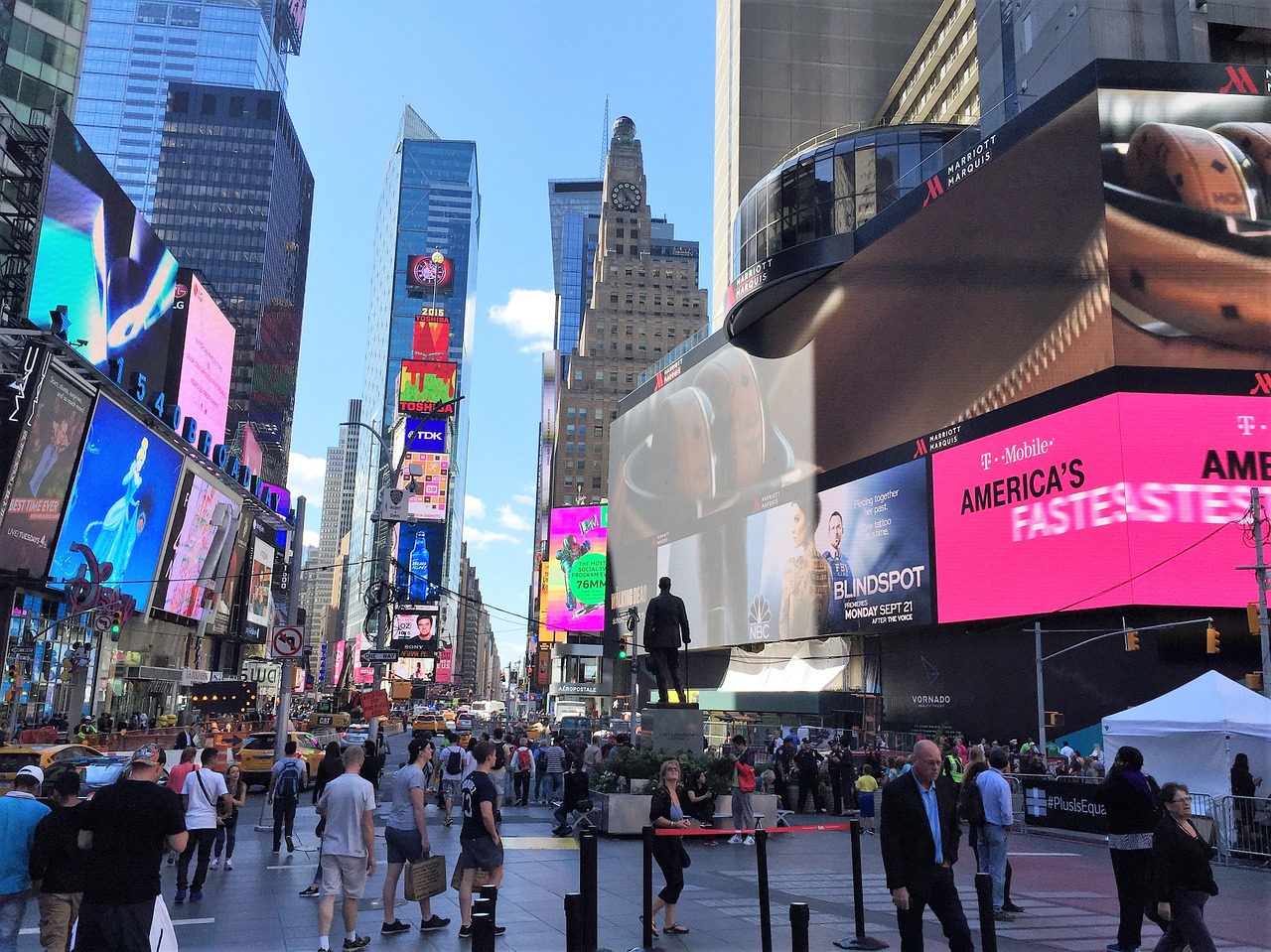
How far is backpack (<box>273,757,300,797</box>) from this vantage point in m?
15.5

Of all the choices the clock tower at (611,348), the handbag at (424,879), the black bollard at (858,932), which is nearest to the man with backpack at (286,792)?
the handbag at (424,879)

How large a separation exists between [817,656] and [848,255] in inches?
910

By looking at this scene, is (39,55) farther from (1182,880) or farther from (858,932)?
(1182,880)

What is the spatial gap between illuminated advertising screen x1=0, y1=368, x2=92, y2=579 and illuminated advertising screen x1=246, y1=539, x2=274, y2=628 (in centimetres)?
3842

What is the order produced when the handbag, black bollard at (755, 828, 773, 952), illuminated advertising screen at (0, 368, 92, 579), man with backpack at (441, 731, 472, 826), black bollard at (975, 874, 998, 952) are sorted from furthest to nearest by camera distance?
illuminated advertising screen at (0, 368, 92, 579) < man with backpack at (441, 731, 472, 826) < the handbag < black bollard at (755, 828, 773, 952) < black bollard at (975, 874, 998, 952)

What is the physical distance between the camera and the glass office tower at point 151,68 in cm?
18600

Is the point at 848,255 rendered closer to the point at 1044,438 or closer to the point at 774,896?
the point at 1044,438

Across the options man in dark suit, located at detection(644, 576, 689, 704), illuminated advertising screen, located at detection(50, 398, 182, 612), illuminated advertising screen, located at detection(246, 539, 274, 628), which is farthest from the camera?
illuminated advertising screen, located at detection(246, 539, 274, 628)

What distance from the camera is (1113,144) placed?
1537 inches

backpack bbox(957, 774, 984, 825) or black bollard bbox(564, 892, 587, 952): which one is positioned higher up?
backpack bbox(957, 774, 984, 825)

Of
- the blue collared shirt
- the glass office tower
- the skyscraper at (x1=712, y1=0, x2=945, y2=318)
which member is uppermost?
the glass office tower

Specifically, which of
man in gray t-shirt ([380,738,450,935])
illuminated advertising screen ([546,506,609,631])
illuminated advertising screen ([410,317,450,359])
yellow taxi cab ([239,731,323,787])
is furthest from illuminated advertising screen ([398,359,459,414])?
man in gray t-shirt ([380,738,450,935])

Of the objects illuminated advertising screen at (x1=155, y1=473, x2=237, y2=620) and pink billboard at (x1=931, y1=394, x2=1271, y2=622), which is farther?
illuminated advertising screen at (x1=155, y1=473, x2=237, y2=620)

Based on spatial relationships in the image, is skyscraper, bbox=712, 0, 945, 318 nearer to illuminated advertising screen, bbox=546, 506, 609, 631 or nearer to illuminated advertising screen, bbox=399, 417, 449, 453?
illuminated advertising screen, bbox=546, 506, 609, 631
